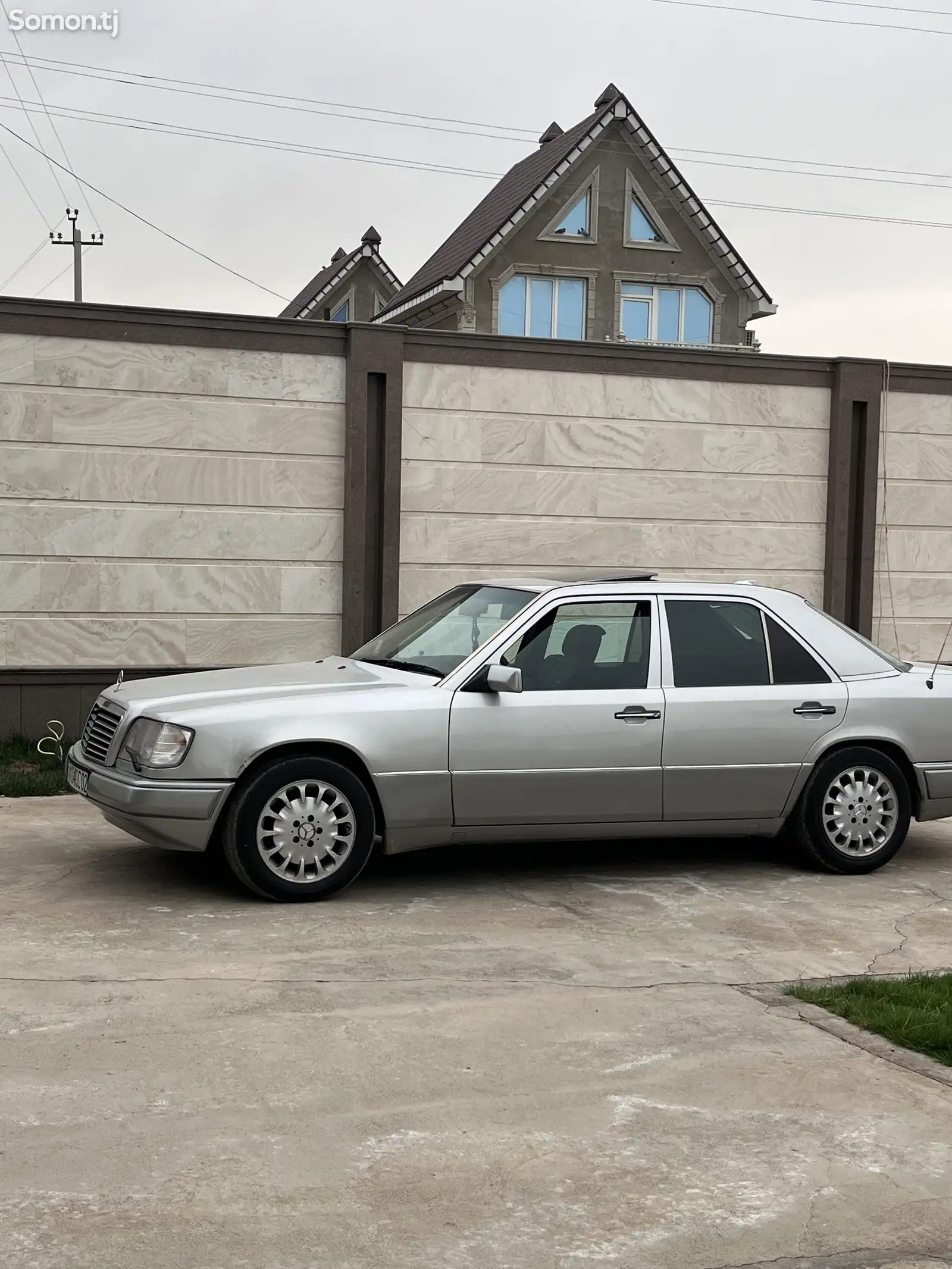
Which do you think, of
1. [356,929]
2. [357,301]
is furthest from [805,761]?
[357,301]

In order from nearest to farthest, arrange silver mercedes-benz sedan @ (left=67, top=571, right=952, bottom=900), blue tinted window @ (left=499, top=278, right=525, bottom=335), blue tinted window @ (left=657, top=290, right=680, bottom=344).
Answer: silver mercedes-benz sedan @ (left=67, top=571, right=952, bottom=900) < blue tinted window @ (left=499, top=278, right=525, bottom=335) < blue tinted window @ (left=657, top=290, right=680, bottom=344)

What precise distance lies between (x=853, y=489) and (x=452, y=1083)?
10.3 meters

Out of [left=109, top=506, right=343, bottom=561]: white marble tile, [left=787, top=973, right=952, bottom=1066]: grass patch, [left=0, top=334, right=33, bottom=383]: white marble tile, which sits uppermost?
[left=0, top=334, right=33, bottom=383]: white marble tile

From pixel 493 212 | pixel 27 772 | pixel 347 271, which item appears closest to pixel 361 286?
pixel 347 271

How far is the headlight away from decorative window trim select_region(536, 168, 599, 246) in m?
24.9

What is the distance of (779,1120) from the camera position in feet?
14.7

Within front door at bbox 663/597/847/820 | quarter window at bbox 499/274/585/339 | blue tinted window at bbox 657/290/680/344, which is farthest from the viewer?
blue tinted window at bbox 657/290/680/344

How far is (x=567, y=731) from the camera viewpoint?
755 centimetres

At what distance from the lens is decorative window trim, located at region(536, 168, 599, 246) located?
30562mm

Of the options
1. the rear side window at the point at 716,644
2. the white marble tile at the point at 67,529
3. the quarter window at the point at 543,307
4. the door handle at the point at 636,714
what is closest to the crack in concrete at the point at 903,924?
the rear side window at the point at 716,644

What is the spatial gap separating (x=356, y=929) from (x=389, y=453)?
658 cm

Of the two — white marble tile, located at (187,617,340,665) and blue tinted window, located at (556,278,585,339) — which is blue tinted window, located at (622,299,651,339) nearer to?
blue tinted window, located at (556,278,585,339)

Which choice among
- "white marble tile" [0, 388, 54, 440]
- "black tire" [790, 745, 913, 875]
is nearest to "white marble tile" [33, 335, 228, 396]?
"white marble tile" [0, 388, 54, 440]

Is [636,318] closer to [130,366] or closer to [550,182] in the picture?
[550,182]
